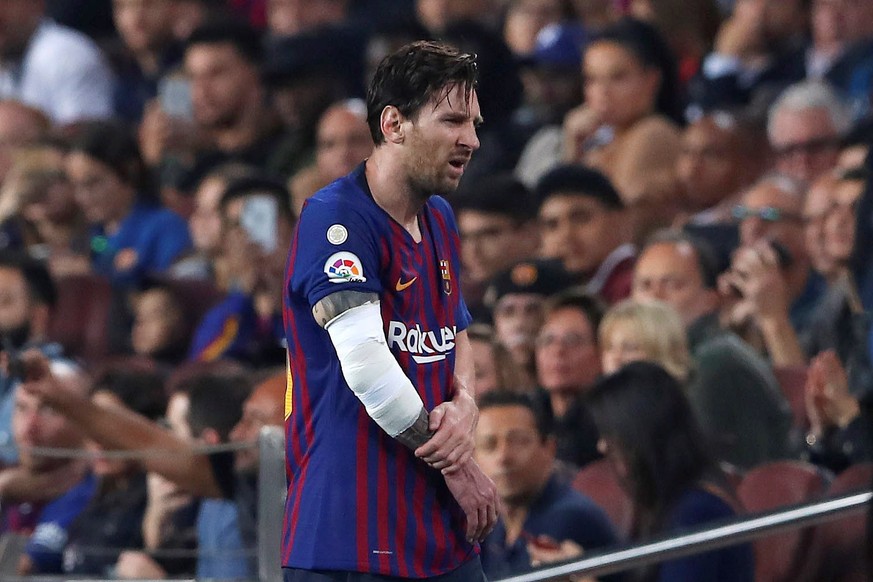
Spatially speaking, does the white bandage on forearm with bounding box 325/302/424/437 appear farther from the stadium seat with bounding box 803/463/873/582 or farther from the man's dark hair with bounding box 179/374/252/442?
the man's dark hair with bounding box 179/374/252/442

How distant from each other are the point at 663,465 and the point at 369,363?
2081 mm

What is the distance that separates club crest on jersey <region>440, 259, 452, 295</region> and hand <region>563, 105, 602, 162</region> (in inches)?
183

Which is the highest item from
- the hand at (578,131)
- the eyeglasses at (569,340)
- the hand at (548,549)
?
the hand at (578,131)

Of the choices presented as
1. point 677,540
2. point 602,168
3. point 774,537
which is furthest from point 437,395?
point 602,168

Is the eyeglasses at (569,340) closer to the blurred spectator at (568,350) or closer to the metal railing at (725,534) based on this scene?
the blurred spectator at (568,350)

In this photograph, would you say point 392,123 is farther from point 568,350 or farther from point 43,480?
point 43,480

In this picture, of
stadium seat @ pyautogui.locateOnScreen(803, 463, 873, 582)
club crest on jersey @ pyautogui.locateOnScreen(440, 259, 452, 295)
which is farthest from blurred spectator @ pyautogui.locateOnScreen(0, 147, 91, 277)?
club crest on jersey @ pyautogui.locateOnScreen(440, 259, 452, 295)

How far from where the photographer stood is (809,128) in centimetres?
679

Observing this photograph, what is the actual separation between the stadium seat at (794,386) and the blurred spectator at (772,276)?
236 millimetres

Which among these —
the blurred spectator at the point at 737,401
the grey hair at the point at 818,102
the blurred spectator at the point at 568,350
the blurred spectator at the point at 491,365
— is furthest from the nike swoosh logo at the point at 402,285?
the grey hair at the point at 818,102

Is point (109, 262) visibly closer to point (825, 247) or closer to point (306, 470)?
point (825, 247)

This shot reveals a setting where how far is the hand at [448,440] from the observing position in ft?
9.73

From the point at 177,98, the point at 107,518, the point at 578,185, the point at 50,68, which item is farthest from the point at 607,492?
the point at 50,68

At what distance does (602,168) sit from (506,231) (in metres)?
0.67
